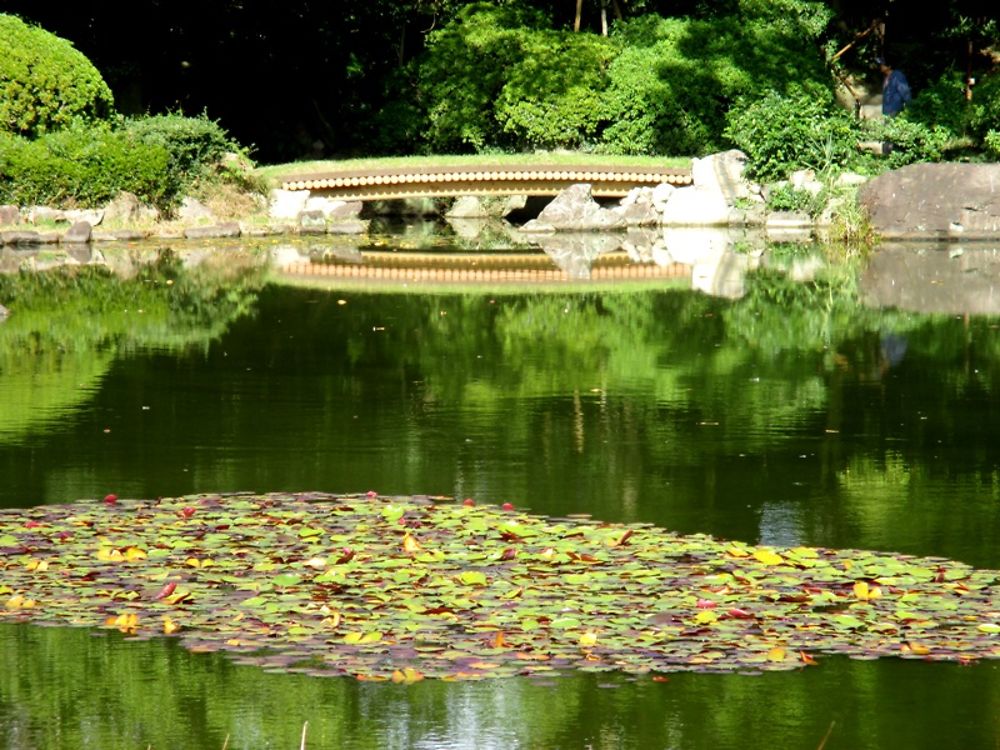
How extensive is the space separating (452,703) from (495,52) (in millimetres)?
29092

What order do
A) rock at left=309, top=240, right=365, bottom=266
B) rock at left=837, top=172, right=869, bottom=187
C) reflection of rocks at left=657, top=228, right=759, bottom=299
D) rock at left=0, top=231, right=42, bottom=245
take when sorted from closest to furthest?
reflection of rocks at left=657, top=228, right=759, bottom=299, rock at left=309, top=240, right=365, bottom=266, rock at left=0, top=231, right=42, bottom=245, rock at left=837, top=172, right=869, bottom=187

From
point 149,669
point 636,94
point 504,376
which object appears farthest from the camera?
point 636,94

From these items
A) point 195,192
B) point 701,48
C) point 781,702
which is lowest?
point 781,702

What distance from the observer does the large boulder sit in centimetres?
2528

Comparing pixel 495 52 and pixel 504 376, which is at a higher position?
pixel 495 52

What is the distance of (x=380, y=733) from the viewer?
5.40m

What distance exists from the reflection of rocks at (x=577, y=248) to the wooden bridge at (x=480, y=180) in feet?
5.72

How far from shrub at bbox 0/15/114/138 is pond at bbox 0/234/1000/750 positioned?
7537 mm

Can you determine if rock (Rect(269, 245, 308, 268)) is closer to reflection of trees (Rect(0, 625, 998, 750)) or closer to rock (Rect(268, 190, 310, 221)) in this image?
rock (Rect(268, 190, 310, 221))

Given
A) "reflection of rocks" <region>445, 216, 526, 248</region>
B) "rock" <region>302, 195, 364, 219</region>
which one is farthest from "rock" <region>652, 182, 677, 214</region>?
"rock" <region>302, 195, 364, 219</region>

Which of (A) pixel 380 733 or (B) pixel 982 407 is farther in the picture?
(B) pixel 982 407

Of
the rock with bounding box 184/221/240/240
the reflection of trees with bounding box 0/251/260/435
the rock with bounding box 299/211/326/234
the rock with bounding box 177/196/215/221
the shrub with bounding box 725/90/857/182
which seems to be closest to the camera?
the reflection of trees with bounding box 0/251/260/435

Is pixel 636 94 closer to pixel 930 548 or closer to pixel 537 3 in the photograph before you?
pixel 537 3

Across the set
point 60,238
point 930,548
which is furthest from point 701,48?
point 930,548
